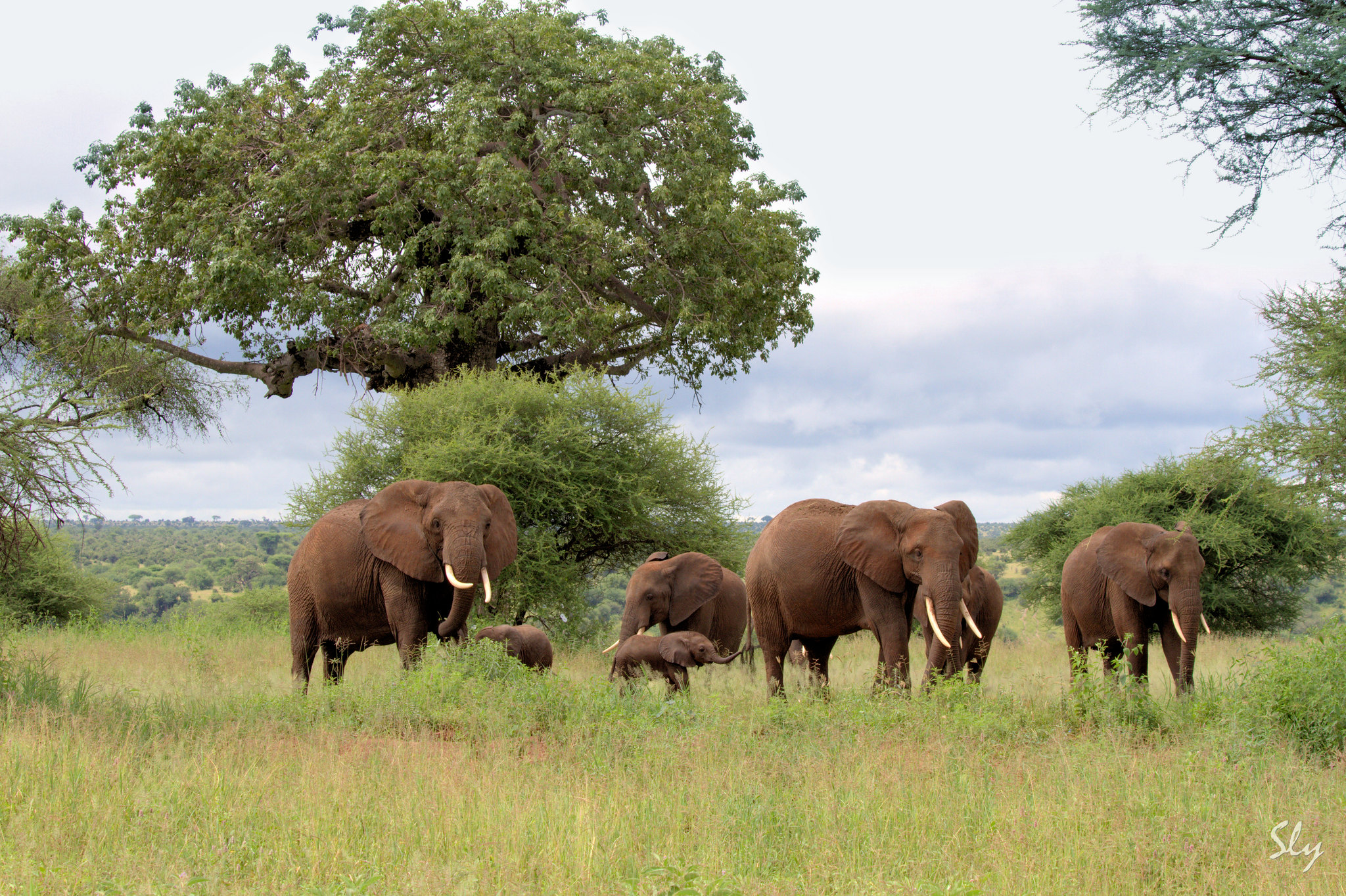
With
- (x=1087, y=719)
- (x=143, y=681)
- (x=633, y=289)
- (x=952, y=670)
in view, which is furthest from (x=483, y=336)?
(x=1087, y=719)

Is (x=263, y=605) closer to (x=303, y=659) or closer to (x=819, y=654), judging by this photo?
(x=303, y=659)

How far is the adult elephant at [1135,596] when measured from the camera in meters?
12.8

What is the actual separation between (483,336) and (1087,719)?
19.4 meters

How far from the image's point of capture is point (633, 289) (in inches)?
1086

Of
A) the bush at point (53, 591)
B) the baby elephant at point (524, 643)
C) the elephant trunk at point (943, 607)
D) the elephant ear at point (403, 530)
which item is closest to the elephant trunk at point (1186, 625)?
the elephant trunk at point (943, 607)

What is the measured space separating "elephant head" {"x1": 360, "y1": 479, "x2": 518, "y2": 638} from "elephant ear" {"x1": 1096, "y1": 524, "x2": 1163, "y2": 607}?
23.7ft

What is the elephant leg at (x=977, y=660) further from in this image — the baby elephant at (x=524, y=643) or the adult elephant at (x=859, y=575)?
the baby elephant at (x=524, y=643)

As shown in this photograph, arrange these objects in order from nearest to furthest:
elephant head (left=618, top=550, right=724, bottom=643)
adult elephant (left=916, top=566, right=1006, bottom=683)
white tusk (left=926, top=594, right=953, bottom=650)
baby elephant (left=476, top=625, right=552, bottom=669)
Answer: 1. white tusk (left=926, top=594, right=953, bottom=650)
2. adult elephant (left=916, top=566, right=1006, bottom=683)
3. baby elephant (left=476, top=625, right=552, bottom=669)
4. elephant head (left=618, top=550, right=724, bottom=643)

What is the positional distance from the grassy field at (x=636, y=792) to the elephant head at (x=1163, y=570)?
1014 mm

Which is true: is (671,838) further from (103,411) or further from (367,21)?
(367,21)

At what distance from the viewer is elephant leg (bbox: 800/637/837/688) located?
13188 millimetres

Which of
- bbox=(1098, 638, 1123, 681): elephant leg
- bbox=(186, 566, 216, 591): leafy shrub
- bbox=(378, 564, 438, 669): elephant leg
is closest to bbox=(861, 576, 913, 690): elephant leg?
bbox=(1098, 638, 1123, 681): elephant leg

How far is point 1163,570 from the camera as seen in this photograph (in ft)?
42.7

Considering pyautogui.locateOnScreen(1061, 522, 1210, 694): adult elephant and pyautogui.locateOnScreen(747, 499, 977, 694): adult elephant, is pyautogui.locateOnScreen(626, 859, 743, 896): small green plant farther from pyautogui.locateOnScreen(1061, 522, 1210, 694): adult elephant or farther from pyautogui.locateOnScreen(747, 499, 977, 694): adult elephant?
pyautogui.locateOnScreen(1061, 522, 1210, 694): adult elephant
